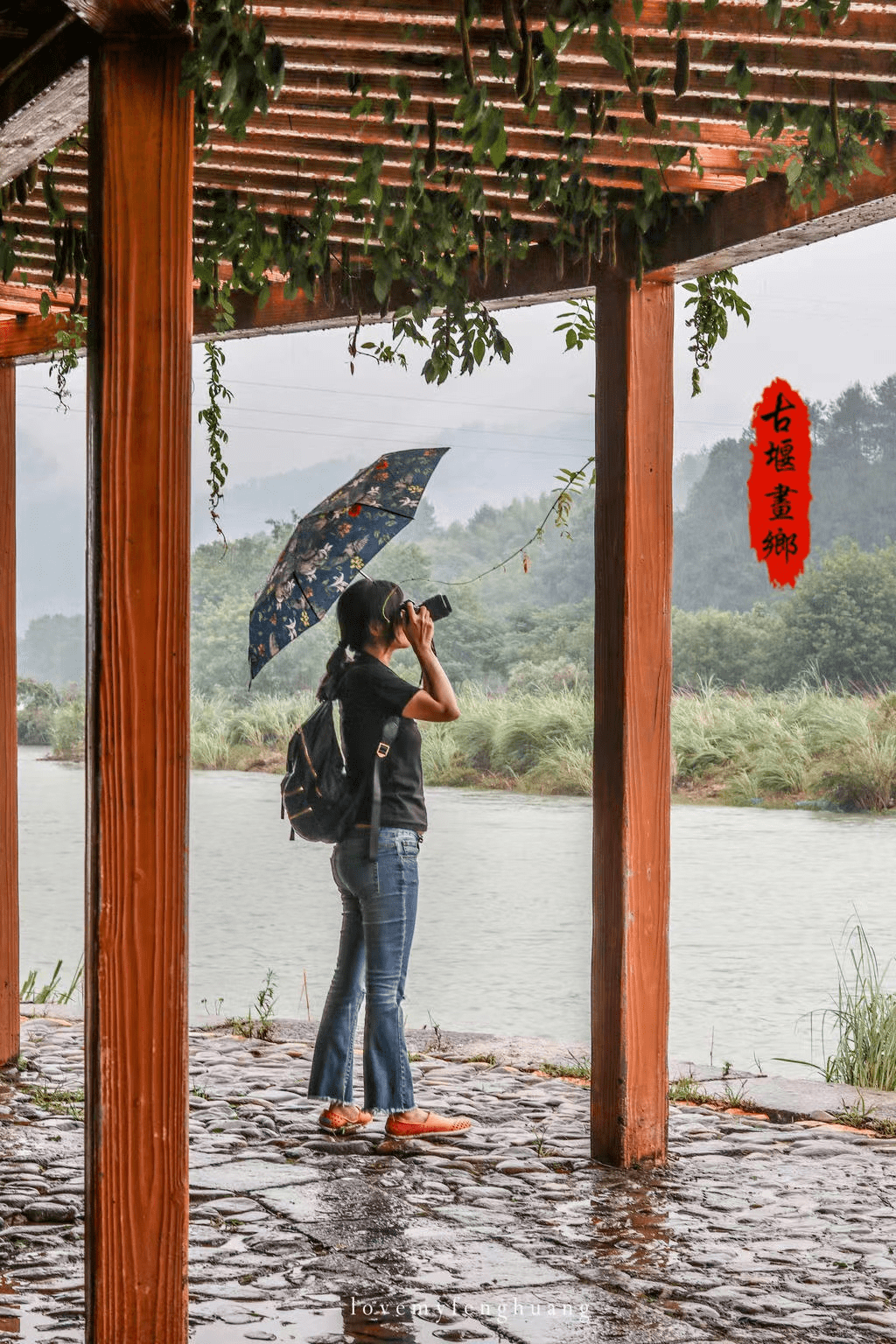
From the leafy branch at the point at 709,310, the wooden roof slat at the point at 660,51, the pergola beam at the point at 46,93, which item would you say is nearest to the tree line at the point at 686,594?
the leafy branch at the point at 709,310

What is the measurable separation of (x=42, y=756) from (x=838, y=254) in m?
19.3

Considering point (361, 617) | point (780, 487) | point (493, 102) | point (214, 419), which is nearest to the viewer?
point (493, 102)

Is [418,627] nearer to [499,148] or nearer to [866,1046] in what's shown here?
[499,148]

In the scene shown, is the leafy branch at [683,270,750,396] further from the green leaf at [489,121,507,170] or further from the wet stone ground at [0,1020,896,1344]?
the wet stone ground at [0,1020,896,1344]

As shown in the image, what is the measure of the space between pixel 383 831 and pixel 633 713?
89cm

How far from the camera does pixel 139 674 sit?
2.66 metres

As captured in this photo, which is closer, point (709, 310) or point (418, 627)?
point (418, 627)

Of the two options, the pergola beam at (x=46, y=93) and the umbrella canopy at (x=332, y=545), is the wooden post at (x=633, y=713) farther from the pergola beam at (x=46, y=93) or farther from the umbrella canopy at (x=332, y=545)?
the pergola beam at (x=46, y=93)

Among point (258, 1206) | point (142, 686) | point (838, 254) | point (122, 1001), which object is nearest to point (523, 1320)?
point (258, 1206)

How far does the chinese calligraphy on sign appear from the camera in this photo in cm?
674

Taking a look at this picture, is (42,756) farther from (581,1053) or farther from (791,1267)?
(791,1267)

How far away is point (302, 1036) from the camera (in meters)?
6.60

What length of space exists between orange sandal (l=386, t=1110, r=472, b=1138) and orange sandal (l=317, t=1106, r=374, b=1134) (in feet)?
0.50

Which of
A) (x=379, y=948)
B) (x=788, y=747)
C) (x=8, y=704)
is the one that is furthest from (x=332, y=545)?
(x=788, y=747)
